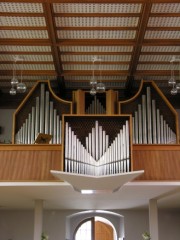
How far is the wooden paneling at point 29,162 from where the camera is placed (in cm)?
1073

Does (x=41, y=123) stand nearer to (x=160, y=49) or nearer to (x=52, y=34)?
(x=52, y=34)

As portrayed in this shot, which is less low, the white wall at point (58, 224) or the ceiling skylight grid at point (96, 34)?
the ceiling skylight grid at point (96, 34)

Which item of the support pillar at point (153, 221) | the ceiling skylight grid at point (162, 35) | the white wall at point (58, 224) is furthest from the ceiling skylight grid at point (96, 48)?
the white wall at point (58, 224)

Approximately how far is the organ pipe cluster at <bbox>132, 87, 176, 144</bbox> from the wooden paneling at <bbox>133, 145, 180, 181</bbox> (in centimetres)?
179


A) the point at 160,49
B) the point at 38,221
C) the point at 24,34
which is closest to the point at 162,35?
the point at 160,49

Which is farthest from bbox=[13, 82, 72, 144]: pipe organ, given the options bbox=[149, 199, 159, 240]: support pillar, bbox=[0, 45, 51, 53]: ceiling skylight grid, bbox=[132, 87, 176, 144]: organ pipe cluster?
bbox=[149, 199, 159, 240]: support pillar

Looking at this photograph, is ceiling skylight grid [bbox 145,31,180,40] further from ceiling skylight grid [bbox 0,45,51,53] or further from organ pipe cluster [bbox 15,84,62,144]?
organ pipe cluster [bbox 15,84,62,144]

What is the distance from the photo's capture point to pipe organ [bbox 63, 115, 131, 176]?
1035cm

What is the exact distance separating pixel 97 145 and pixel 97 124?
542 millimetres

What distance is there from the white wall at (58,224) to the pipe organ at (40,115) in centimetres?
463

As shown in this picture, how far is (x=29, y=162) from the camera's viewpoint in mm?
10883

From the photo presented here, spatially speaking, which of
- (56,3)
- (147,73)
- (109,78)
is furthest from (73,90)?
(56,3)

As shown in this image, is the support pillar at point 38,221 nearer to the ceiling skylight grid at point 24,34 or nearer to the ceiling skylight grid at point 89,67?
the ceiling skylight grid at point 89,67

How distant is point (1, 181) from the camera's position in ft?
35.0
